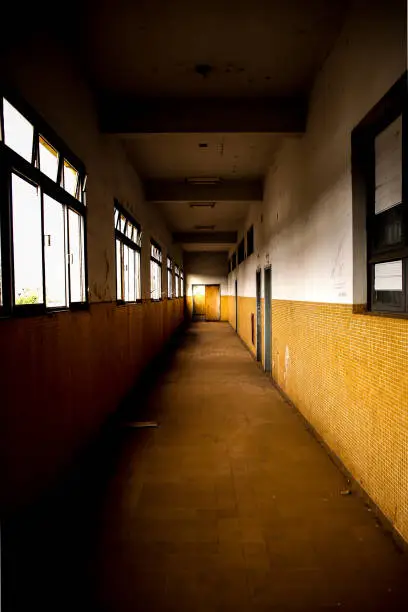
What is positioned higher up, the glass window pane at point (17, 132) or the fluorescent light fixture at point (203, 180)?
the fluorescent light fixture at point (203, 180)

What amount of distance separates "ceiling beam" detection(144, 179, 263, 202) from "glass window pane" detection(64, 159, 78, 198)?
395 cm

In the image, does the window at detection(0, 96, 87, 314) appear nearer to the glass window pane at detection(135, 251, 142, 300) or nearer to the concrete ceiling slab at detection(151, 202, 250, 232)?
the glass window pane at detection(135, 251, 142, 300)

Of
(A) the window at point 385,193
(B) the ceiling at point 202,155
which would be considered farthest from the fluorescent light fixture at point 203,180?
(A) the window at point 385,193

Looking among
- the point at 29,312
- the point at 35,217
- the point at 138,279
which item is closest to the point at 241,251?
the point at 138,279

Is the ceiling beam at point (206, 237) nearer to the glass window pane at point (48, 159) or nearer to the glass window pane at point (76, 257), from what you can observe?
the glass window pane at point (76, 257)

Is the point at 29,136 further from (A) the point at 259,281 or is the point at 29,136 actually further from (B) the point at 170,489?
(A) the point at 259,281

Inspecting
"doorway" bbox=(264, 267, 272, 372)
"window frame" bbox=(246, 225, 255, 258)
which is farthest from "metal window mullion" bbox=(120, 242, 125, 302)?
"window frame" bbox=(246, 225, 255, 258)

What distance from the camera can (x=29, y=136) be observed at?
8.01 ft

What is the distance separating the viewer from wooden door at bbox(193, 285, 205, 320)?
19328 mm

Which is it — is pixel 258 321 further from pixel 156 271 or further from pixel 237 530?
pixel 237 530

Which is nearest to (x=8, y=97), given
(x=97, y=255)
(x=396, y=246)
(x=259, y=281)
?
(x=97, y=255)

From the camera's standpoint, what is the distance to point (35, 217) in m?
2.51

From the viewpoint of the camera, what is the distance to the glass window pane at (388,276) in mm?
2484

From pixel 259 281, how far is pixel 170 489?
19.1 ft
